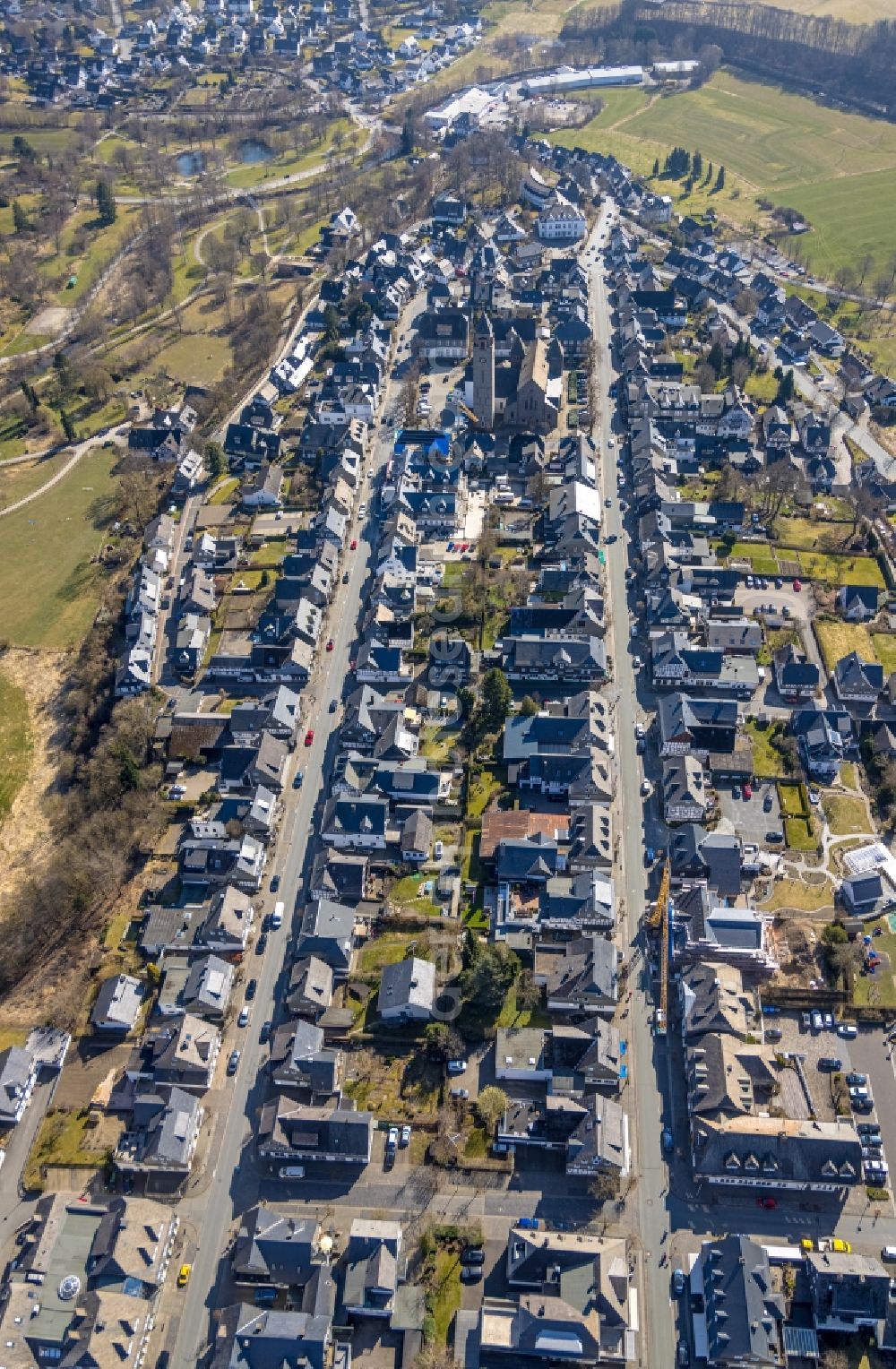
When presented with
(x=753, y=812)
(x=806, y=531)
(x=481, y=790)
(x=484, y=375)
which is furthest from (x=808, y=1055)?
(x=484, y=375)

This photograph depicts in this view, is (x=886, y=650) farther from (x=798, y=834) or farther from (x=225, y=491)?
(x=225, y=491)

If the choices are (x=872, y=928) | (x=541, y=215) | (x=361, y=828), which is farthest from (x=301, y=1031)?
(x=541, y=215)

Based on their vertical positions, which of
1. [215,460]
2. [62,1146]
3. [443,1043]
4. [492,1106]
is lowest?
[62,1146]

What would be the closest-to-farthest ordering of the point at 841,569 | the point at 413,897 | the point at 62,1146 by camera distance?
1. the point at 62,1146
2. the point at 413,897
3. the point at 841,569

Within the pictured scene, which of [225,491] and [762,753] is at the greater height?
[225,491]

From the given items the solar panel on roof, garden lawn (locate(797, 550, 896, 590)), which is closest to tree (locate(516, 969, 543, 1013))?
the solar panel on roof

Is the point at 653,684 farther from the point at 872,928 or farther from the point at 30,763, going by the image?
the point at 30,763

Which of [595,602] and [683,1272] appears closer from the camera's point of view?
[683,1272]
